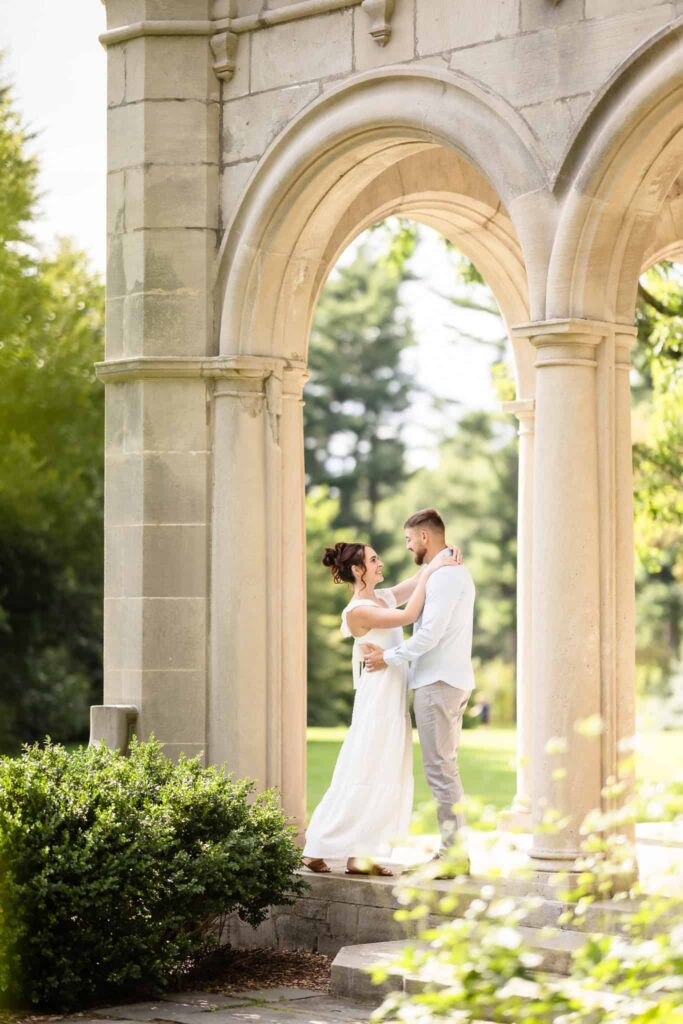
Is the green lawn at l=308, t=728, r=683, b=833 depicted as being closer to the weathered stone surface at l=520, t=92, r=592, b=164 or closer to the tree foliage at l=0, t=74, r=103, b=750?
the tree foliage at l=0, t=74, r=103, b=750

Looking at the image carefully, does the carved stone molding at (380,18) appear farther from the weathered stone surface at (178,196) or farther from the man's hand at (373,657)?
the man's hand at (373,657)

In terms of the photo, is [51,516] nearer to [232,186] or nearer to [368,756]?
[232,186]

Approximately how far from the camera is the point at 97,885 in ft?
21.8

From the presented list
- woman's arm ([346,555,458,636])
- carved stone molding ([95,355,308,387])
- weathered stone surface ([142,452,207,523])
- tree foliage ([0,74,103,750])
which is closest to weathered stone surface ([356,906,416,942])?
woman's arm ([346,555,458,636])

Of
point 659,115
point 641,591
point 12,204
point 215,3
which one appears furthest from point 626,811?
point 641,591

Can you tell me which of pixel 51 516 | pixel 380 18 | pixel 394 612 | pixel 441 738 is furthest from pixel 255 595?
pixel 51 516

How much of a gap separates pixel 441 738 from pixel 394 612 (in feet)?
2.17

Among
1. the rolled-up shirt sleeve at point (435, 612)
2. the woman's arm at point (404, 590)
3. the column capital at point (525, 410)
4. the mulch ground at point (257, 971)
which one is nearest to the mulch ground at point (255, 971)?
the mulch ground at point (257, 971)

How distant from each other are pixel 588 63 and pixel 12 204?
12735mm

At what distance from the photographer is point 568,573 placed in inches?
284

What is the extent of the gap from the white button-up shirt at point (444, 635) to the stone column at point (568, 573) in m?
0.44

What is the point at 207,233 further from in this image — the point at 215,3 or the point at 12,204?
the point at 12,204

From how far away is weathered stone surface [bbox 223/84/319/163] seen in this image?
8.36 m

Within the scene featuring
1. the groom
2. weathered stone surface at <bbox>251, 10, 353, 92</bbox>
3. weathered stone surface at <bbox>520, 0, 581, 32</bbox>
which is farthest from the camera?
weathered stone surface at <bbox>251, 10, 353, 92</bbox>
